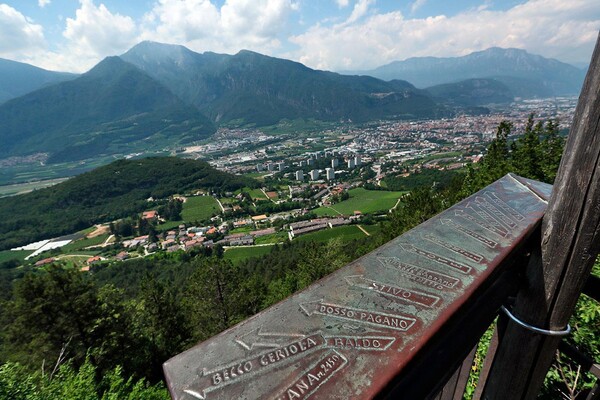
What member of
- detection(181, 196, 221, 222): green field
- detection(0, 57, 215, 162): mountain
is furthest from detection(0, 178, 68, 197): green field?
detection(181, 196, 221, 222): green field

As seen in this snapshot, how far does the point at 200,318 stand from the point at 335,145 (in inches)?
3859

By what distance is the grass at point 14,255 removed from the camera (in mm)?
42828

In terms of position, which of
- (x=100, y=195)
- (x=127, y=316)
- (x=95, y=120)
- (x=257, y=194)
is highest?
(x=127, y=316)

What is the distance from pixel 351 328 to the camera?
0.74m

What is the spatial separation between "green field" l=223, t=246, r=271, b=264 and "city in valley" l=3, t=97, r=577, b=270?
13 cm

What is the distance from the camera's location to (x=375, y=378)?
2.00 feet

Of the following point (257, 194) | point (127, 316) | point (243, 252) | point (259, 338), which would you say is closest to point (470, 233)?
point (259, 338)

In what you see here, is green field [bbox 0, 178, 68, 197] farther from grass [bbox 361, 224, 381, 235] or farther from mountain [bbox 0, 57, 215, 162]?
grass [bbox 361, 224, 381, 235]

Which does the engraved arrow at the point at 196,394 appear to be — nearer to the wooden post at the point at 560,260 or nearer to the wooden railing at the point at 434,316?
the wooden railing at the point at 434,316

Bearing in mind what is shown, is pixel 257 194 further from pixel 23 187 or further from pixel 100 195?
pixel 23 187

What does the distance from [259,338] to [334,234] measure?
36430 mm

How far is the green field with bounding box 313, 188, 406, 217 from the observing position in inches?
1757

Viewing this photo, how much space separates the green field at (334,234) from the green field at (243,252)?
14.9ft

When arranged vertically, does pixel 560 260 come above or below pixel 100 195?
above
